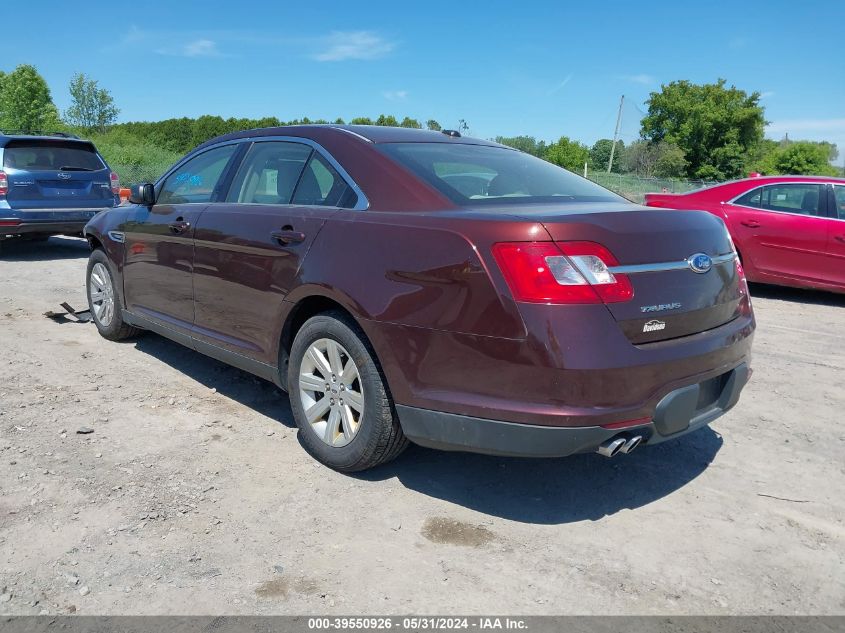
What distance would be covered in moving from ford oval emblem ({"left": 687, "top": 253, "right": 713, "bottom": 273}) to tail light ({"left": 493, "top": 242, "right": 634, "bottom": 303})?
46 centimetres

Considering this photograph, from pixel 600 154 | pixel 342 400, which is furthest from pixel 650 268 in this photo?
pixel 600 154

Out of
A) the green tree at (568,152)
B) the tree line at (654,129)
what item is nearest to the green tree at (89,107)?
the tree line at (654,129)

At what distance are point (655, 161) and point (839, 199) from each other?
58.7m

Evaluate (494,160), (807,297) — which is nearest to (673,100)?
(807,297)

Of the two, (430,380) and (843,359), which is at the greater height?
(430,380)

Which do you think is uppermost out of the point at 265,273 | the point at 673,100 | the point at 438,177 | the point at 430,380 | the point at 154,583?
the point at 673,100

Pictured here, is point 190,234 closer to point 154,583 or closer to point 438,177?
point 438,177

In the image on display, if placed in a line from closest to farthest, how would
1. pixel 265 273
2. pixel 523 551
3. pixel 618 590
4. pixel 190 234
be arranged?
pixel 618 590, pixel 523 551, pixel 265 273, pixel 190 234

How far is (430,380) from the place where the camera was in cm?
293

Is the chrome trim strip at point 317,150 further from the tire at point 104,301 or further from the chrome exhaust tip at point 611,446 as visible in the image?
the chrome exhaust tip at point 611,446

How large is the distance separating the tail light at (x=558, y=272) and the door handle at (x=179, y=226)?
245 cm

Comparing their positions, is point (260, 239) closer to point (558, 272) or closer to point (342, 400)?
point (342, 400)

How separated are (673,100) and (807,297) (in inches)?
2809

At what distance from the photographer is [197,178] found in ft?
15.4
